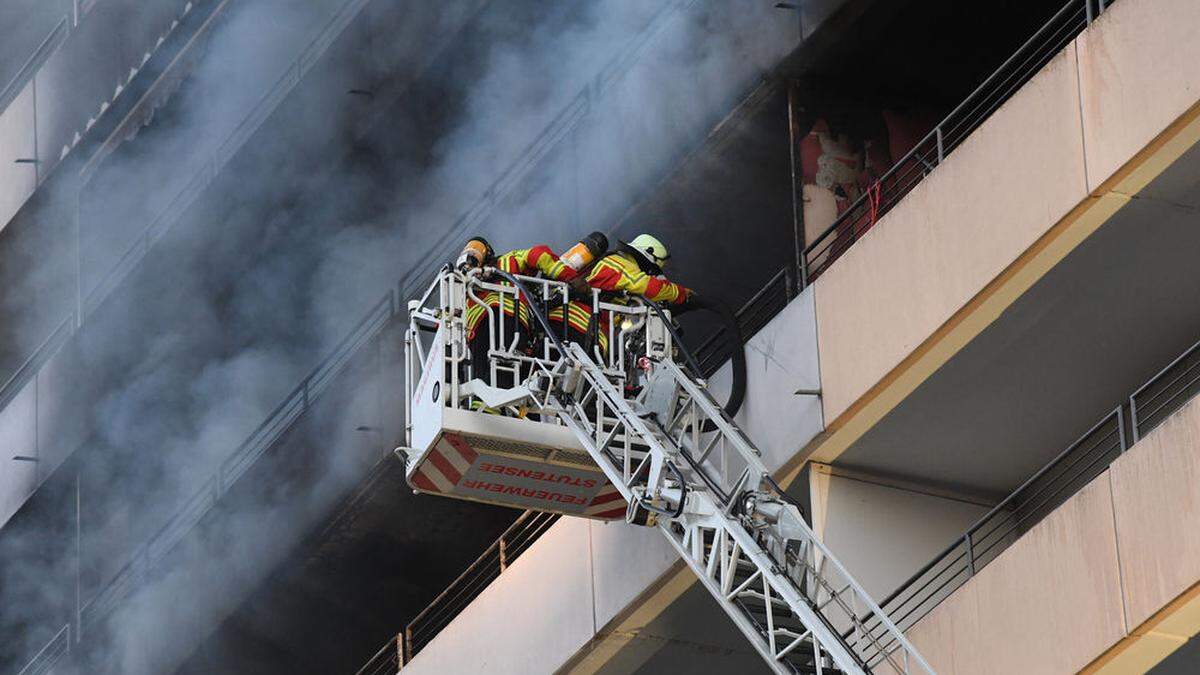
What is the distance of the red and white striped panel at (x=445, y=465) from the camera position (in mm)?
22578

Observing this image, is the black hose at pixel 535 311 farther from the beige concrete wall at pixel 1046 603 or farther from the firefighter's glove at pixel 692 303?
the beige concrete wall at pixel 1046 603

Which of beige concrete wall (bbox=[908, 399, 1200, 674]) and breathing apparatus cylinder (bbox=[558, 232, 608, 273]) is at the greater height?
breathing apparatus cylinder (bbox=[558, 232, 608, 273])

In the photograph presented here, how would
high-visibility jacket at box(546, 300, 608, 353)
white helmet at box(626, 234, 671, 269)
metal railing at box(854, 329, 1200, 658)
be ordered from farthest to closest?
1. white helmet at box(626, 234, 671, 269)
2. high-visibility jacket at box(546, 300, 608, 353)
3. metal railing at box(854, 329, 1200, 658)

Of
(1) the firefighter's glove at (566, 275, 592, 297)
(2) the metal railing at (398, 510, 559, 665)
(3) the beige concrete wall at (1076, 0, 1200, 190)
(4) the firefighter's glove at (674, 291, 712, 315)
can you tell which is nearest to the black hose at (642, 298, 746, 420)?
(4) the firefighter's glove at (674, 291, 712, 315)

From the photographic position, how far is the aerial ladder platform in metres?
20.8

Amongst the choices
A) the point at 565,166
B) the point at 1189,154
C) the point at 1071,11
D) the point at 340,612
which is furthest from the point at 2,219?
the point at 1189,154

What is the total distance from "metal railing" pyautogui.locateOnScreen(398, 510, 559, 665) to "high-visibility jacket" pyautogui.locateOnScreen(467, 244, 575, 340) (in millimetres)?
4447

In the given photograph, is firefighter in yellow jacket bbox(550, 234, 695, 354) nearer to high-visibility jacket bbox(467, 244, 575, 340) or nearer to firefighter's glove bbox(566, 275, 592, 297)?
firefighter's glove bbox(566, 275, 592, 297)

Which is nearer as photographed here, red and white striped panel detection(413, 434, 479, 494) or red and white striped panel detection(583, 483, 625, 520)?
red and white striped panel detection(413, 434, 479, 494)

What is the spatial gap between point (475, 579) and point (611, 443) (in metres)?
7.47

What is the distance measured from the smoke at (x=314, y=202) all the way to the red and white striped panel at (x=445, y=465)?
180 inches

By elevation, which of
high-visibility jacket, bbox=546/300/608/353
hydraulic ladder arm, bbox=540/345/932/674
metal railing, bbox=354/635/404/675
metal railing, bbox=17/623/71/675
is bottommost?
hydraulic ladder arm, bbox=540/345/932/674

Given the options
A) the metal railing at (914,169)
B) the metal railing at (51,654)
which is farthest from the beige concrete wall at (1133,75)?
the metal railing at (51,654)

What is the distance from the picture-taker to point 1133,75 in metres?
20.7
